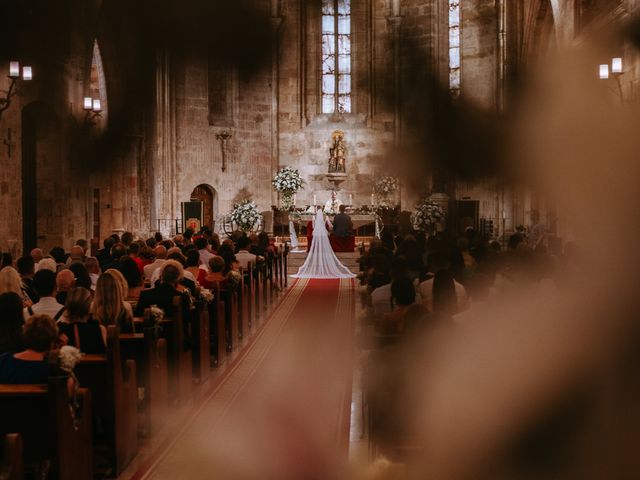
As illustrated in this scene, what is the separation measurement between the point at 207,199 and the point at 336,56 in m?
6.27

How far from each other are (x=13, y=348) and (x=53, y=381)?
103cm

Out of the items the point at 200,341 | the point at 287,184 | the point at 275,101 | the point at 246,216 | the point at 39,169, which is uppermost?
the point at 275,101

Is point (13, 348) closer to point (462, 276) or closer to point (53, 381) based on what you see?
point (53, 381)

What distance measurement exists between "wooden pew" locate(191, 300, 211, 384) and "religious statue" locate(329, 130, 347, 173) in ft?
56.4

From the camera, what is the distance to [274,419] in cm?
643

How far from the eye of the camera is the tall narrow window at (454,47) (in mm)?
25188

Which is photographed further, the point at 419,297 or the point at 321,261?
the point at 321,261

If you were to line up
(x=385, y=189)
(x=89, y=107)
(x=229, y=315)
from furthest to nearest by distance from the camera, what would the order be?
(x=385, y=189) → (x=89, y=107) → (x=229, y=315)

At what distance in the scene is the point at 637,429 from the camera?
5.35m

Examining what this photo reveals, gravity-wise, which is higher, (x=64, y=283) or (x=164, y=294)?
(x=64, y=283)

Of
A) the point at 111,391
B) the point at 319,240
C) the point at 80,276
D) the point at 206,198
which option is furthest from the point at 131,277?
the point at 206,198

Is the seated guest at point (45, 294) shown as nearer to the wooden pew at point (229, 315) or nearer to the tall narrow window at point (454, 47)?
the wooden pew at point (229, 315)

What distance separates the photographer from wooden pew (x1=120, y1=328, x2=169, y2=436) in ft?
19.9

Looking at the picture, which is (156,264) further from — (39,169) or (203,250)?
(39,169)
